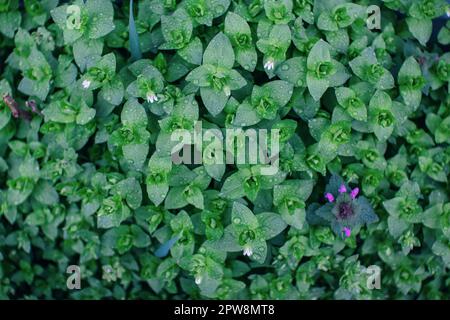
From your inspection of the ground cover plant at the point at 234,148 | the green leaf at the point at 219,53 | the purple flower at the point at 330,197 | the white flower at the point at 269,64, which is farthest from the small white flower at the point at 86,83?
the purple flower at the point at 330,197

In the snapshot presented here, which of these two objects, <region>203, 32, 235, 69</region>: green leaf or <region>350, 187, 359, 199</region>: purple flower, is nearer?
<region>203, 32, 235, 69</region>: green leaf

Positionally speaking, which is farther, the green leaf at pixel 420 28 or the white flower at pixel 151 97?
the green leaf at pixel 420 28

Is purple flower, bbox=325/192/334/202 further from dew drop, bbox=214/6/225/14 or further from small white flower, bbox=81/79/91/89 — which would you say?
small white flower, bbox=81/79/91/89

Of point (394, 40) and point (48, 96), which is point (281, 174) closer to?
point (394, 40)

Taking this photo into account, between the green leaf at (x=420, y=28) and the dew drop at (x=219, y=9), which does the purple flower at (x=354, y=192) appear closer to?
the green leaf at (x=420, y=28)

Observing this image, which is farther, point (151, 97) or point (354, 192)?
point (354, 192)

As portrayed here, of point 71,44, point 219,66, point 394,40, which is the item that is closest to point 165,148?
point 219,66

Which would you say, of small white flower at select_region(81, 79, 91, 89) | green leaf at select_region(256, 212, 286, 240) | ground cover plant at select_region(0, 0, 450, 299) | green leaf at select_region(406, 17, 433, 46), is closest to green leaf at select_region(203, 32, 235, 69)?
ground cover plant at select_region(0, 0, 450, 299)

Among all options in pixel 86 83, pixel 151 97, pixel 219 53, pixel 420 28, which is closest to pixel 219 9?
pixel 219 53

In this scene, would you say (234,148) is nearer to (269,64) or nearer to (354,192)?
(269,64)
